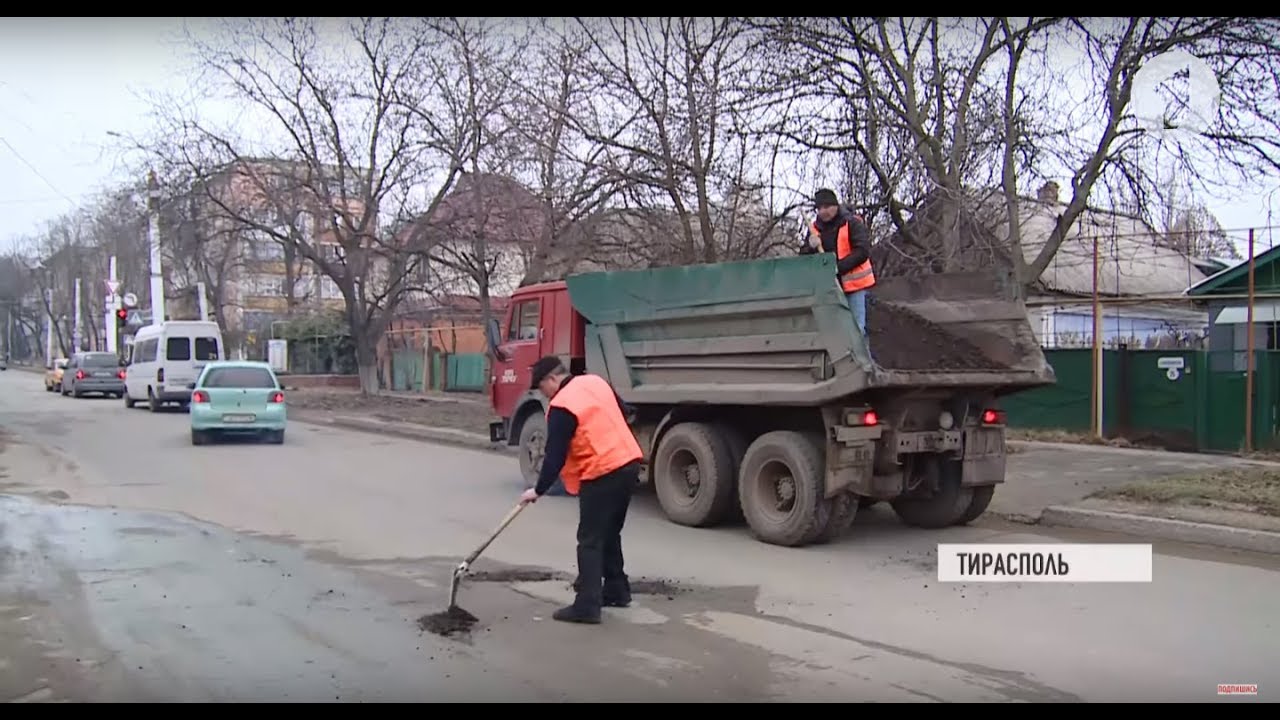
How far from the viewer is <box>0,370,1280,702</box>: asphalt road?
203 inches

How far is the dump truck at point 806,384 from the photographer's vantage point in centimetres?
836

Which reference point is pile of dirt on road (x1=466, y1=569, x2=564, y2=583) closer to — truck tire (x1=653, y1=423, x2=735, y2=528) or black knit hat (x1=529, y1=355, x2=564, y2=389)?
black knit hat (x1=529, y1=355, x2=564, y2=389)

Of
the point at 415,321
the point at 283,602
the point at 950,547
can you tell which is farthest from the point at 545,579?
the point at 415,321

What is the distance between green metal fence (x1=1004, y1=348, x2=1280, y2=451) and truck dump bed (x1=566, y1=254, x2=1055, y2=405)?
5710 millimetres

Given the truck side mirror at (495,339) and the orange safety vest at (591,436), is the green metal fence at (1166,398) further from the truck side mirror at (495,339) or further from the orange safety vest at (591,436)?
the orange safety vest at (591,436)

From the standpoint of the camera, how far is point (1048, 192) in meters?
13.9

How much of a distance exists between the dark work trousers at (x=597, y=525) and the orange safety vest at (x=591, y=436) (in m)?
0.06

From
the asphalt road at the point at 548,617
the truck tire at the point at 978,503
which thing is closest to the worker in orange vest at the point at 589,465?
the asphalt road at the point at 548,617

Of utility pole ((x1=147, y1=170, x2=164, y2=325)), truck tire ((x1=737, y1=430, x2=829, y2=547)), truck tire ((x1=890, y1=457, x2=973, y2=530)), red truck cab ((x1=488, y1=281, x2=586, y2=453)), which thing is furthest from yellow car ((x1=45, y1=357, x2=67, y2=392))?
truck tire ((x1=890, y1=457, x2=973, y2=530))

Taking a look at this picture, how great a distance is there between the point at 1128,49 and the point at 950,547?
737 cm

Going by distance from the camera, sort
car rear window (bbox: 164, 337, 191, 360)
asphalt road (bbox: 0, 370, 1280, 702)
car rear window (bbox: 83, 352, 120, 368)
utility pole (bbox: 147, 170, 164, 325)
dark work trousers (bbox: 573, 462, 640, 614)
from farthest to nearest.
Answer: car rear window (bbox: 83, 352, 120, 368) → car rear window (bbox: 164, 337, 191, 360) → utility pole (bbox: 147, 170, 164, 325) → dark work trousers (bbox: 573, 462, 640, 614) → asphalt road (bbox: 0, 370, 1280, 702)

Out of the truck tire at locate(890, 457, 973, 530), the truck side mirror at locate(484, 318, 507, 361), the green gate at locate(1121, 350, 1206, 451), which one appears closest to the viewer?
the truck tire at locate(890, 457, 973, 530)
